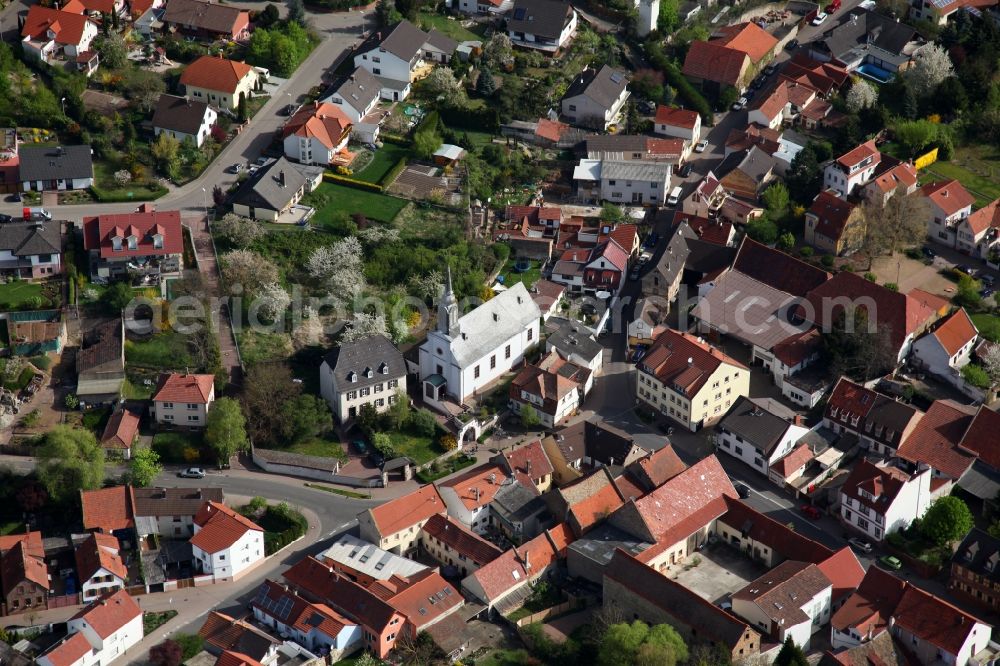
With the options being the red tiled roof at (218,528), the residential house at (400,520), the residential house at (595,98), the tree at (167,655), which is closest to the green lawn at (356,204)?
the residential house at (595,98)

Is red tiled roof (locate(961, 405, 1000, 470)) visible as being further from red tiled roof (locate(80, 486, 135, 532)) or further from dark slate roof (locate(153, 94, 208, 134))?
dark slate roof (locate(153, 94, 208, 134))

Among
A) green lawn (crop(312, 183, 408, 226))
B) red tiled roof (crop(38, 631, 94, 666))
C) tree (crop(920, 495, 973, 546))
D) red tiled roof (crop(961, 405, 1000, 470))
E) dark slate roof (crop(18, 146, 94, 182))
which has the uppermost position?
dark slate roof (crop(18, 146, 94, 182))

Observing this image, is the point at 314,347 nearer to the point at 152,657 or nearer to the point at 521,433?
the point at 521,433

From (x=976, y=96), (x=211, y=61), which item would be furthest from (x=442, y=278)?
(x=976, y=96)

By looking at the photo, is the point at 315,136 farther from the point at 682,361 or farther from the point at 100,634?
the point at 100,634

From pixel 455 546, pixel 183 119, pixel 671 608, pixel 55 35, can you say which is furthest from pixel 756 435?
pixel 55 35

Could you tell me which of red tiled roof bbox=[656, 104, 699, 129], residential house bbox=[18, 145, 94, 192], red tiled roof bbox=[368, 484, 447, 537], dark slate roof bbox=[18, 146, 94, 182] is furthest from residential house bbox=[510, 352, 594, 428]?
dark slate roof bbox=[18, 146, 94, 182]

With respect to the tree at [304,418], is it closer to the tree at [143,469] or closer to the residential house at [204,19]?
the tree at [143,469]
